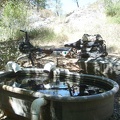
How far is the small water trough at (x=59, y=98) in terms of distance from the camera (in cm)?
347

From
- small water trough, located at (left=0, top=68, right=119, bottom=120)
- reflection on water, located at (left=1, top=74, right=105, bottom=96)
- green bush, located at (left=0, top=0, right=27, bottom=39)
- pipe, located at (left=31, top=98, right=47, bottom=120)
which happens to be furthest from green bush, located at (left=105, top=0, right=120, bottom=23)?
pipe, located at (left=31, top=98, right=47, bottom=120)

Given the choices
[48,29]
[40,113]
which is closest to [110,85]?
[40,113]

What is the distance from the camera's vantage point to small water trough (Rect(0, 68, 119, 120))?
347 centimetres

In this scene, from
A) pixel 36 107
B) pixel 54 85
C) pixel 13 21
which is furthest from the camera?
pixel 13 21

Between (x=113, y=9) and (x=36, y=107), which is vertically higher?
(x=113, y=9)

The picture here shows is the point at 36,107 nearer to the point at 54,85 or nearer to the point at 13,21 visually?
the point at 54,85

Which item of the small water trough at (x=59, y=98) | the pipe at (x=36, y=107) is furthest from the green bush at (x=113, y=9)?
the pipe at (x=36, y=107)

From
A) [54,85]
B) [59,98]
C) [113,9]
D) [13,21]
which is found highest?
[113,9]

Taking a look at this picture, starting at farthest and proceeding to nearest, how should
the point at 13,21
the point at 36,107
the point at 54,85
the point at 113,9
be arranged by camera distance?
the point at 113,9
the point at 13,21
the point at 54,85
the point at 36,107

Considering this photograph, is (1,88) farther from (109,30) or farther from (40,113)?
(109,30)

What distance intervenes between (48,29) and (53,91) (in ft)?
30.6

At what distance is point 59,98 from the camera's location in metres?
3.43

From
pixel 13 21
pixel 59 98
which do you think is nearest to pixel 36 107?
pixel 59 98

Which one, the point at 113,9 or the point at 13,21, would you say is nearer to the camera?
the point at 13,21
